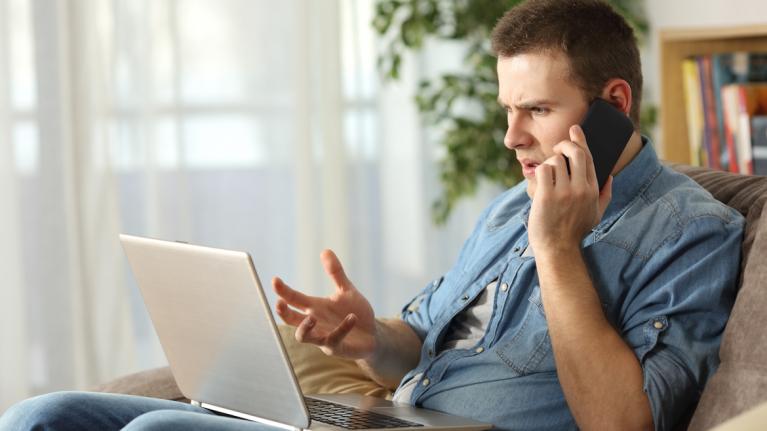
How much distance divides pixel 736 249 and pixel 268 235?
2150 mm

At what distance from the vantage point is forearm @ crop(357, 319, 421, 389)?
5.89 ft

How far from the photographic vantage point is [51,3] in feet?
10.1

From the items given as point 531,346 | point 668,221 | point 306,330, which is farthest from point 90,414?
point 668,221

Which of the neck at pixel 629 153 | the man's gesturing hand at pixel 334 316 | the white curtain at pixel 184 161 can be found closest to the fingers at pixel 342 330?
the man's gesturing hand at pixel 334 316

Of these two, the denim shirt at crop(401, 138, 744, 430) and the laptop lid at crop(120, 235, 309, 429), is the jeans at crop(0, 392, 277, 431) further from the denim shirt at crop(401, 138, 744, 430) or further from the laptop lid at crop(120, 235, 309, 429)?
the denim shirt at crop(401, 138, 744, 430)

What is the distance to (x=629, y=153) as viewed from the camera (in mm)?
1662

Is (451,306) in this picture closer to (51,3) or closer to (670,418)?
(670,418)

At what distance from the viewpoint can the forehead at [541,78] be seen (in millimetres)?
1620

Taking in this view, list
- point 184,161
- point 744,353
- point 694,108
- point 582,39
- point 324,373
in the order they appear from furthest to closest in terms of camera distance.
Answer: point 184,161 < point 694,108 < point 324,373 < point 582,39 < point 744,353

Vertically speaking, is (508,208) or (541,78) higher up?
(541,78)

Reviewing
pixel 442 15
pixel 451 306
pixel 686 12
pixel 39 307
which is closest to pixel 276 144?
pixel 442 15

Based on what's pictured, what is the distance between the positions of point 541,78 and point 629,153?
176 millimetres

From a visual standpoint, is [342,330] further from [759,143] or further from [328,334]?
[759,143]

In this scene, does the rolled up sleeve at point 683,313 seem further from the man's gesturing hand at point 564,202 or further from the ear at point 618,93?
the ear at point 618,93
